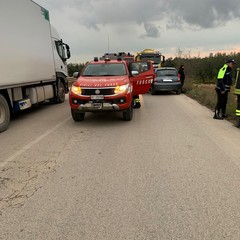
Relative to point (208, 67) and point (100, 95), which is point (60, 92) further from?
point (208, 67)

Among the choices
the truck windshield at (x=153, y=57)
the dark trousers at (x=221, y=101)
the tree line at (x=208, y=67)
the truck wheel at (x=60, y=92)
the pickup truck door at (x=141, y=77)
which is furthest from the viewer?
the tree line at (x=208, y=67)

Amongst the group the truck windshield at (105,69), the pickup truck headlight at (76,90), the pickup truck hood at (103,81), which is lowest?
the pickup truck headlight at (76,90)

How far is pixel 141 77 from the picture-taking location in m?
11.3

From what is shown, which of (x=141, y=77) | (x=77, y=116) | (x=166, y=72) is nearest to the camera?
(x=77, y=116)

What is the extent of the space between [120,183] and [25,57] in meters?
6.49

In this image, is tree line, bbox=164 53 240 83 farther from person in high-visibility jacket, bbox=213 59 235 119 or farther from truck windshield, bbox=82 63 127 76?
truck windshield, bbox=82 63 127 76

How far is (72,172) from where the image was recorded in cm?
492

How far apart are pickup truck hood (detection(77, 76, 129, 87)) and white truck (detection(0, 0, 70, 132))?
6.19 feet

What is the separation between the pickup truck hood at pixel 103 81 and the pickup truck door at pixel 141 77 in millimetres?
1223

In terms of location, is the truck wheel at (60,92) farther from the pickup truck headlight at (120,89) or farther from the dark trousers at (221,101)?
the dark trousers at (221,101)

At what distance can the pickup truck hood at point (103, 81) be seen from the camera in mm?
8625

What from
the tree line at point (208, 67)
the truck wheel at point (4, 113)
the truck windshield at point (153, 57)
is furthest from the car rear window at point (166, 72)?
the tree line at point (208, 67)

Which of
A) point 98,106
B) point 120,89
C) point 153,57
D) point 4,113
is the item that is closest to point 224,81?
point 120,89

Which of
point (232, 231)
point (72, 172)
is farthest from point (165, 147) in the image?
point (232, 231)
